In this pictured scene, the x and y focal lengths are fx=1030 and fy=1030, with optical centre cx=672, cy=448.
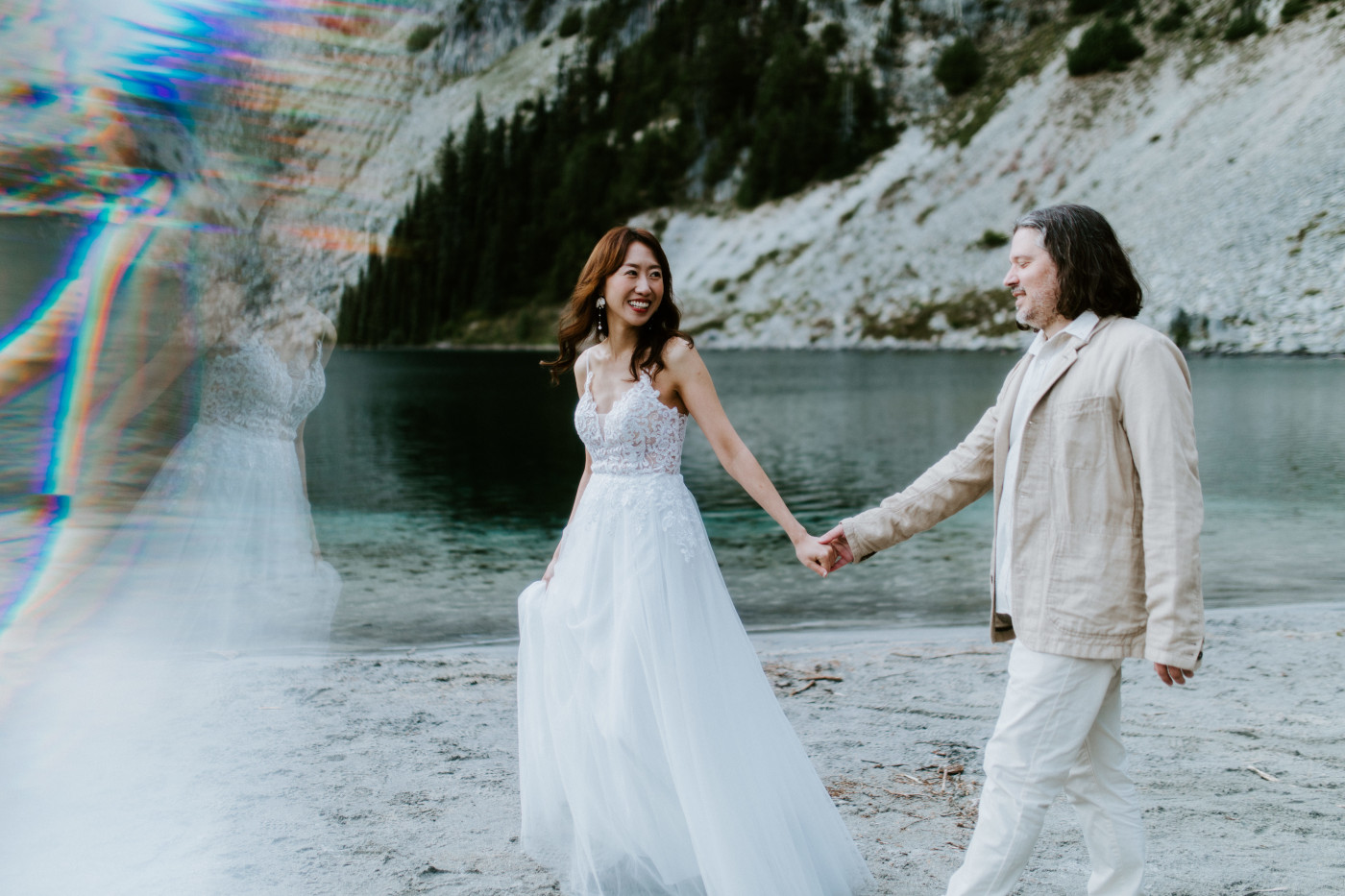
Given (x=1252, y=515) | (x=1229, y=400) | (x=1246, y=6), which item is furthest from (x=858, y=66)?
(x=1252, y=515)

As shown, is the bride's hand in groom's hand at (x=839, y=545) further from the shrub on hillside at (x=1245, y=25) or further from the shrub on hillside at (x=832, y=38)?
the shrub on hillside at (x=832, y=38)

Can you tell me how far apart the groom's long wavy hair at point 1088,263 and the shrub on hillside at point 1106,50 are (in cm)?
7829

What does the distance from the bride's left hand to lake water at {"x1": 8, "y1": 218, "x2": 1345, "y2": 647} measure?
97.0 inches

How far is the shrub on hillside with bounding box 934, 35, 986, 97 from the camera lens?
8281 centimetres

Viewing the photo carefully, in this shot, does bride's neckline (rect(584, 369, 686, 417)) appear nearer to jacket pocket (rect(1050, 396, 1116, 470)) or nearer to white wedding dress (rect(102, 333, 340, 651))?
jacket pocket (rect(1050, 396, 1116, 470))

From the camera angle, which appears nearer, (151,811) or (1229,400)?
(151,811)

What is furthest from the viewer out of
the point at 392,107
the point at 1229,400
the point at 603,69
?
the point at 603,69

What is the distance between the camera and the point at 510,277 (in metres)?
102

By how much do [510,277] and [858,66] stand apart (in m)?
38.2

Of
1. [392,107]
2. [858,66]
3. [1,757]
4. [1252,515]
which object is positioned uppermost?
[858,66]

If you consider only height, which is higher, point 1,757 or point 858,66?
point 858,66

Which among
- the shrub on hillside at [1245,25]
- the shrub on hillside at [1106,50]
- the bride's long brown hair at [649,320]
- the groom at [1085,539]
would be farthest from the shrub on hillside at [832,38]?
the groom at [1085,539]

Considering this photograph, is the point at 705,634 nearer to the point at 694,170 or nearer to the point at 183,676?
the point at 183,676

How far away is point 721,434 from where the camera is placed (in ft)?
12.4
